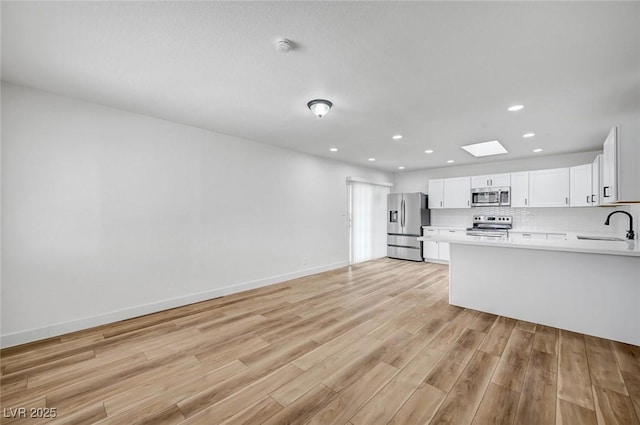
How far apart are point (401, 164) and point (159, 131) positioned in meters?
5.16

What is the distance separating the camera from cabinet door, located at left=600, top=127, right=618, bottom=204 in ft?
9.27

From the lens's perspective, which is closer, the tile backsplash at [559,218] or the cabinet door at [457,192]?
the tile backsplash at [559,218]

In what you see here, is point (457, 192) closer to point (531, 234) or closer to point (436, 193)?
point (436, 193)

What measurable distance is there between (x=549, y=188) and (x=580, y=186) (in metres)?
0.46

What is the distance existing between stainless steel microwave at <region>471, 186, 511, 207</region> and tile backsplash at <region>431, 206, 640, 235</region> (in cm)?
38

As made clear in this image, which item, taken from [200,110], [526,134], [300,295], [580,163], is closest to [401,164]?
[526,134]

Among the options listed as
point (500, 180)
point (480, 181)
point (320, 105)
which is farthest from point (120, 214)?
point (500, 180)

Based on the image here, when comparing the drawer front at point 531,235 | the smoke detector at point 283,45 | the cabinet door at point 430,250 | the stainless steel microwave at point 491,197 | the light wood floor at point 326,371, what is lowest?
the light wood floor at point 326,371

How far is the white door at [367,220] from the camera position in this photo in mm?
6605

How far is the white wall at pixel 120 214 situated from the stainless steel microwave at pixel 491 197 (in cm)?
456

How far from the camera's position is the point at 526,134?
158 inches

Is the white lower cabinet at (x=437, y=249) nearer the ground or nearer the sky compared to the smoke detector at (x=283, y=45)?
nearer the ground

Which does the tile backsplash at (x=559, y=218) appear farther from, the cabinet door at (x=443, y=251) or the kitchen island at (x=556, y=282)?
the kitchen island at (x=556, y=282)

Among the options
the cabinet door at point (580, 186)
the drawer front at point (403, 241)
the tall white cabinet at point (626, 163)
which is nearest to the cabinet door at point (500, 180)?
the cabinet door at point (580, 186)
